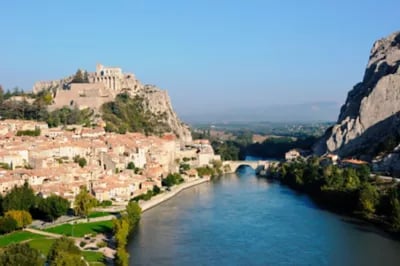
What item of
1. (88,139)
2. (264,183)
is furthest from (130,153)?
(264,183)

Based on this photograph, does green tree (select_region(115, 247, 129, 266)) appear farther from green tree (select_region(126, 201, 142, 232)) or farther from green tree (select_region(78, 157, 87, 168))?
green tree (select_region(78, 157, 87, 168))

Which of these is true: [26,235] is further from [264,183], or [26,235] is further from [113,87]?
[113,87]

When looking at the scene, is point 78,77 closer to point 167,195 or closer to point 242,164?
point 242,164

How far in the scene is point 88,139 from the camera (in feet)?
90.3

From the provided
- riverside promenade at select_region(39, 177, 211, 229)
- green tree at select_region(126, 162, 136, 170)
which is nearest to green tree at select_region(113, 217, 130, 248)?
riverside promenade at select_region(39, 177, 211, 229)

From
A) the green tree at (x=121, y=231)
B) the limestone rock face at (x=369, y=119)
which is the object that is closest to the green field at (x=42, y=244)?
the green tree at (x=121, y=231)

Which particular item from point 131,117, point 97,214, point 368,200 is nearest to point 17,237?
point 97,214

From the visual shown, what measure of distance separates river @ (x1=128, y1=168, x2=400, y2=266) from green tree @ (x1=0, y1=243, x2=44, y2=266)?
289cm

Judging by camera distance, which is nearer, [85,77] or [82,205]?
[82,205]

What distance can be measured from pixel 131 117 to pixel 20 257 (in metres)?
25.4

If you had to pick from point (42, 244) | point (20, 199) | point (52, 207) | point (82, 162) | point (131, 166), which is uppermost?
point (82, 162)

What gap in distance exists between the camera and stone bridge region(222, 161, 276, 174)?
3556cm

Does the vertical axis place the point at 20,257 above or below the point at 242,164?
below

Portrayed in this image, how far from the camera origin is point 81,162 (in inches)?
973
